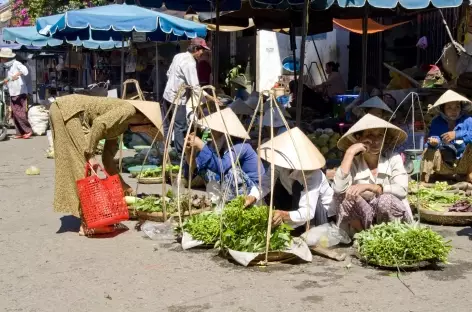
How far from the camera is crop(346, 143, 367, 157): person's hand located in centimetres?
505

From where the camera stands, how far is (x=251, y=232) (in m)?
4.96

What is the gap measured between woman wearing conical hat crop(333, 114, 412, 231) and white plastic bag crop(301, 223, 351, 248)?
75 millimetres

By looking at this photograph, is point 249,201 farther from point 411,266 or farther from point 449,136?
point 449,136

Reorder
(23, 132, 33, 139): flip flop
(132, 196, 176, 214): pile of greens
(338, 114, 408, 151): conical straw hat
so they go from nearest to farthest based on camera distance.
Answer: (338, 114, 408, 151): conical straw hat
(132, 196, 176, 214): pile of greens
(23, 132, 33, 139): flip flop

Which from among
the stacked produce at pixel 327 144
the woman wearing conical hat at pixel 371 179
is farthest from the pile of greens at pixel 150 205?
the stacked produce at pixel 327 144

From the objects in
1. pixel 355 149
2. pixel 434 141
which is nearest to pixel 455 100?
pixel 434 141

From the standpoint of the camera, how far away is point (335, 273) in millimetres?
4723

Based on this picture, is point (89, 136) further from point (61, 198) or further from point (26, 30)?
point (26, 30)

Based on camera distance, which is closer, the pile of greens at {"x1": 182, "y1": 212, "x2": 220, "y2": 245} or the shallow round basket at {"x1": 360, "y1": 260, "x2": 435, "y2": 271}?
the shallow round basket at {"x1": 360, "y1": 260, "x2": 435, "y2": 271}

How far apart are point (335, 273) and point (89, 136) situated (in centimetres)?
237

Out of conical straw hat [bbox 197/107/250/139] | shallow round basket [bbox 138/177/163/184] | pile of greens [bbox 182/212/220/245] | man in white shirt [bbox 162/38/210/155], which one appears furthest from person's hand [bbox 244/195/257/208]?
man in white shirt [bbox 162/38/210/155]

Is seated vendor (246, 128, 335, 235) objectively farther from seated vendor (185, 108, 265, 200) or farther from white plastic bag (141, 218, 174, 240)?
white plastic bag (141, 218, 174, 240)

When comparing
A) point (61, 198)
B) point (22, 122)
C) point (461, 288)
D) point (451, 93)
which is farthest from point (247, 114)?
point (22, 122)

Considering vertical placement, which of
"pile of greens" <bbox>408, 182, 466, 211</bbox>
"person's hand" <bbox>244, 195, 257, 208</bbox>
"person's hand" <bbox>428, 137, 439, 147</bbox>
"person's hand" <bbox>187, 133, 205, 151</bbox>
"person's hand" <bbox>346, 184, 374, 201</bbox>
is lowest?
"pile of greens" <bbox>408, 182, 466, 211</bbox>
